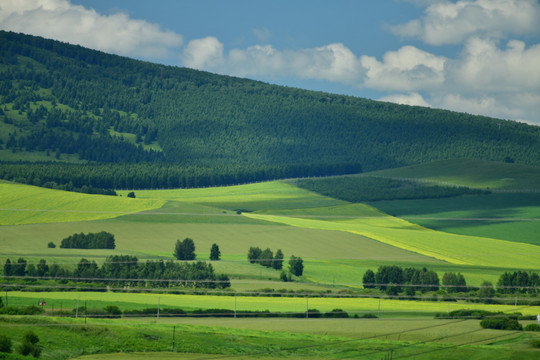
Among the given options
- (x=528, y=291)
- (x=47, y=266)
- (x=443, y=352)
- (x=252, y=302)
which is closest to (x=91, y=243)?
(x=47, y=266)

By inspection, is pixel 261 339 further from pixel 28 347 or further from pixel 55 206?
pixel 55 206

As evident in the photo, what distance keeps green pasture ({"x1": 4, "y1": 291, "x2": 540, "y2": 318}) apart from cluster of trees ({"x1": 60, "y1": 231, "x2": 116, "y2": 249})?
36634 millimetres

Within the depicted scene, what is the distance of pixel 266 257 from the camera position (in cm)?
13400

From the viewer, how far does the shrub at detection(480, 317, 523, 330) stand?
84562 mm

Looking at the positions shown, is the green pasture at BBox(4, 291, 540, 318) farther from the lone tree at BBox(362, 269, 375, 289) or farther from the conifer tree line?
the lone tree at BBox(362, 269, 375, 289)

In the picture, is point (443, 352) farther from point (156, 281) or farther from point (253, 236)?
point (253, 236)

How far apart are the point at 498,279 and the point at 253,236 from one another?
4935 cm

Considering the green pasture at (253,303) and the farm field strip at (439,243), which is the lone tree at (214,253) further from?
the farm field strip at (439,243)

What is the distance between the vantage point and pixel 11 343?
209 feet

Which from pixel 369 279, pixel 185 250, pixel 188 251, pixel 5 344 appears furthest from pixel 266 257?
pixel 5 344

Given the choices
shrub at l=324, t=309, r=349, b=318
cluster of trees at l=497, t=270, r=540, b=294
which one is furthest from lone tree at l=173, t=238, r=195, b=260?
cluster of trees at l=497, t=270, r=540, b=294

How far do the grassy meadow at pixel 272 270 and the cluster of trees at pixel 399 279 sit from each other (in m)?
2.82

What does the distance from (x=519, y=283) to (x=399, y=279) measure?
18.1 meters

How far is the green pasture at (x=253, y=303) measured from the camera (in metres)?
91.8
